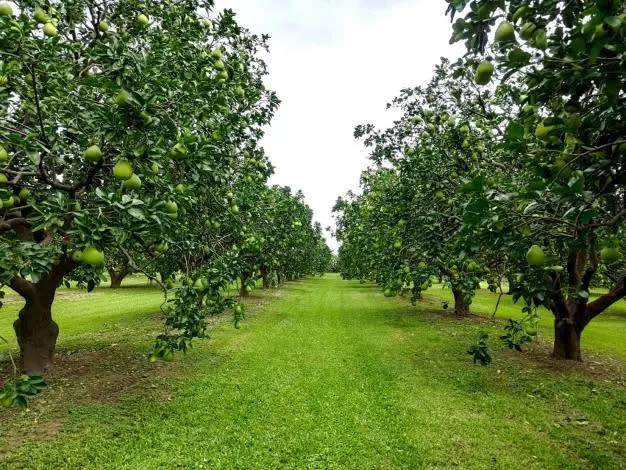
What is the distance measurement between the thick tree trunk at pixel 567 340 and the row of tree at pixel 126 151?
7260 millimetres

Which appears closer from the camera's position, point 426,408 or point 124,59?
point 124,59

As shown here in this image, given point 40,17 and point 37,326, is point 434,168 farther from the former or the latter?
point 37,326

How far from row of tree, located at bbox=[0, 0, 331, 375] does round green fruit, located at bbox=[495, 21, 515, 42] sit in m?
2.65

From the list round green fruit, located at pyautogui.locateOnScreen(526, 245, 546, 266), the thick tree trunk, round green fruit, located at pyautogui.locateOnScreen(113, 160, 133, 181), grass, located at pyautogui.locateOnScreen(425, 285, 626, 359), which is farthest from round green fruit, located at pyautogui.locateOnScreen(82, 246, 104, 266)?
grass, located at pyautogui.locateOnScreen(425, 285, 626, 359)

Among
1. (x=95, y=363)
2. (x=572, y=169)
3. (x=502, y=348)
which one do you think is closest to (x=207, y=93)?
(x=572, y=169)

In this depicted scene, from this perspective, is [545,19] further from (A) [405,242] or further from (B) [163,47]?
(A) [405,242]

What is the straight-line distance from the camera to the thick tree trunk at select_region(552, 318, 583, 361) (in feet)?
30.6

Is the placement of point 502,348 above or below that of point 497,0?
below

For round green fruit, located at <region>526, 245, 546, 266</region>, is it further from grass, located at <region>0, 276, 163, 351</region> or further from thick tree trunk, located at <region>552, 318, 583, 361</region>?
grass, located at <region>0, 276, 163, 351</region>

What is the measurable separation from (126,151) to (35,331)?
6.43 m

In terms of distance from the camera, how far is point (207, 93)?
5.11 meters

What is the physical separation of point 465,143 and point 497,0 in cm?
641

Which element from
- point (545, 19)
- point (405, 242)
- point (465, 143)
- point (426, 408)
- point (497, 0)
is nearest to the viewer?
point (497, 0)

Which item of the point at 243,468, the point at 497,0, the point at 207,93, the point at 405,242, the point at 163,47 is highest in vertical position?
the point at 163,47
